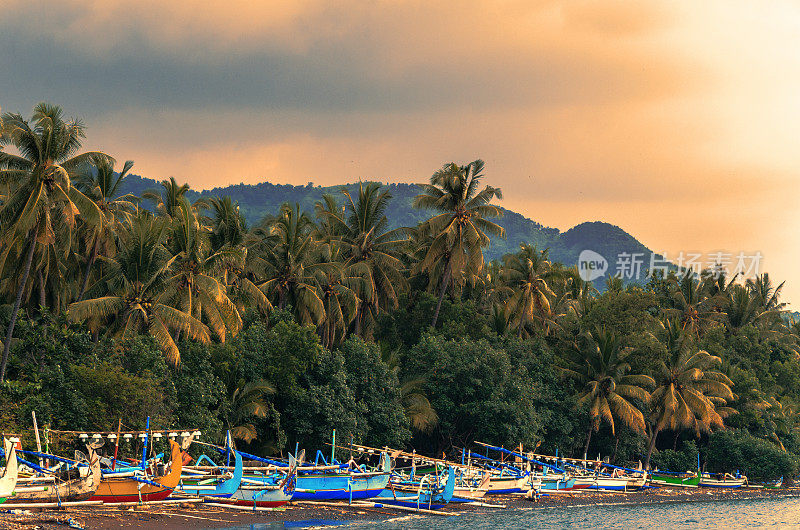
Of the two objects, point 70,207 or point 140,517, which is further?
point 70,207

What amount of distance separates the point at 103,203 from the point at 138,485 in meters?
16.2

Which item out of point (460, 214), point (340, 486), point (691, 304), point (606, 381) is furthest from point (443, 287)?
point (691, 304)

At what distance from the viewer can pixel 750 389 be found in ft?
202

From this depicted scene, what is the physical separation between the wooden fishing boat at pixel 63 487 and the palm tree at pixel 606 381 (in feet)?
104

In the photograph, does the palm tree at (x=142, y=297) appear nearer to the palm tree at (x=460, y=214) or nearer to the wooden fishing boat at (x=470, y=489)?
the wooden fishing boat at (x=470, y=489)

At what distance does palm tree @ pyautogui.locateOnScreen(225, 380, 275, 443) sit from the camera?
37.0 meters

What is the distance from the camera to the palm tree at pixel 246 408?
37.0 m

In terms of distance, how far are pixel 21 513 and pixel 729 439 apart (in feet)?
161

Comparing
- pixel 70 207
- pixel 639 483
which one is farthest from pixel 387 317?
pixel 70 207

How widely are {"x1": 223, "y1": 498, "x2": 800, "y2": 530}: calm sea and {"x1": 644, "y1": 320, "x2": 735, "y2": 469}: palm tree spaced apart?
574 centimetres

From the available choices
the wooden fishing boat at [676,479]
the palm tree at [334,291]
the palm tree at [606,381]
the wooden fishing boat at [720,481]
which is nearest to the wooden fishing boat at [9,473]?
the palm tree at [334,291]

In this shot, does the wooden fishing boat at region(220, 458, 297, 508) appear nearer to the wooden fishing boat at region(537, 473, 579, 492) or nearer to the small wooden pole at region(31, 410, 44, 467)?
the small wooden pole at region(31, 410, 44, 467)

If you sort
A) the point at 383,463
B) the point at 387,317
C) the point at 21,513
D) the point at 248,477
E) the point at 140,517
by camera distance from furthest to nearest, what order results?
1. the point at 387,317
2. the point at 383,463
3. the point at 248,477
4. the point at 140,517
5. the point at 21,513

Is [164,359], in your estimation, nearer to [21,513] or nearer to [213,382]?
[213,382]
